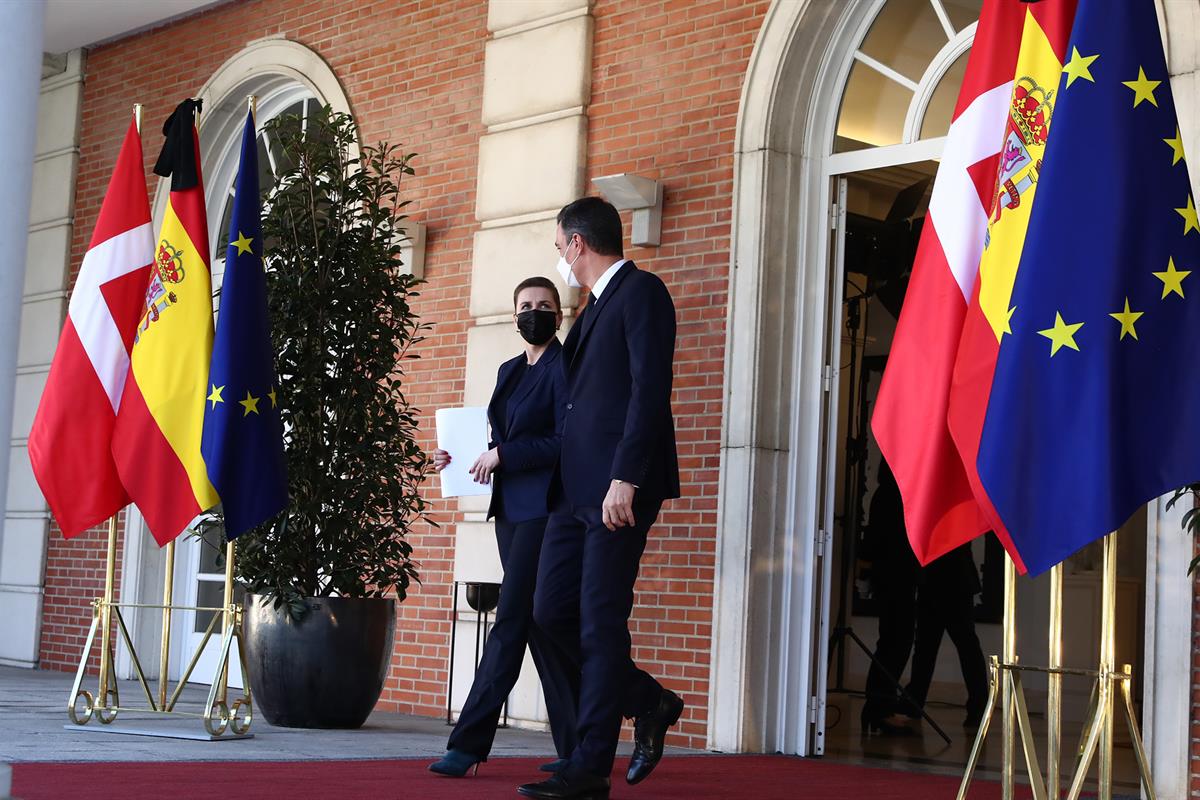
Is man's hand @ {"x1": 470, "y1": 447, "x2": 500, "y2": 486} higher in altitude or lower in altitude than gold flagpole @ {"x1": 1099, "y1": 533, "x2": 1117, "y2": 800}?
higher

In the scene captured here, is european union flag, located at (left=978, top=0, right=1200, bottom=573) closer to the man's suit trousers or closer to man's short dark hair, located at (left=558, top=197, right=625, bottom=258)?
the man's suit trousers

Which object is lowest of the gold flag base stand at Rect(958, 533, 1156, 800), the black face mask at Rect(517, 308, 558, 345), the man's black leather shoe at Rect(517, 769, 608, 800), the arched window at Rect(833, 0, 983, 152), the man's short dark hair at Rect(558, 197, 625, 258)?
the man's black leather shoe at Rect(517, 769, 608, 800)

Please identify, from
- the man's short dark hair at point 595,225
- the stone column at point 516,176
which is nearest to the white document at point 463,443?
the man's short dark hair at point 595,225

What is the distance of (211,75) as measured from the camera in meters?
8.80

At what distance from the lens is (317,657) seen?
222 inches

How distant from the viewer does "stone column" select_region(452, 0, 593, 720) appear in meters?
6.64

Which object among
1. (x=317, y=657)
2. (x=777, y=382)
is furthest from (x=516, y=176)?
(x=317, y=657)

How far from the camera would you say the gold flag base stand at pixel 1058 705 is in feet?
10.1

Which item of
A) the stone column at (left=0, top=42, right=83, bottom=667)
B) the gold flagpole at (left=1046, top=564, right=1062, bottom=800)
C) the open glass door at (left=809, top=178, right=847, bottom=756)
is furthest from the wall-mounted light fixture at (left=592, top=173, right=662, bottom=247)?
the stone column at (left=0, top=42, right=83, bottom=667)

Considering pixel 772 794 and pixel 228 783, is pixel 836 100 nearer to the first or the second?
pixel 772 794

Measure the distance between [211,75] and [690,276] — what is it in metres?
4.04

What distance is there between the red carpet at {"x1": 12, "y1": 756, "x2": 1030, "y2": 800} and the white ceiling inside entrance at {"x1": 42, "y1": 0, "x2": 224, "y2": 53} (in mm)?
5776

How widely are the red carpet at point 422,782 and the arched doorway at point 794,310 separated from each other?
478 millimetres

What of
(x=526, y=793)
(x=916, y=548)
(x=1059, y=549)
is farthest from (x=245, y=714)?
(x=1059, y=549)
